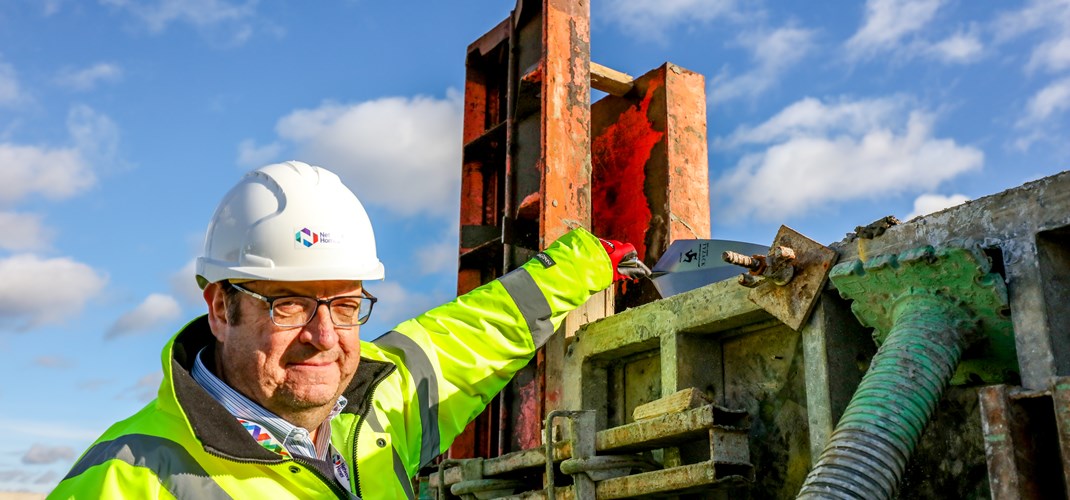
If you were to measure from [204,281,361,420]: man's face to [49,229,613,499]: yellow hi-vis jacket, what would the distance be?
0.13 meters

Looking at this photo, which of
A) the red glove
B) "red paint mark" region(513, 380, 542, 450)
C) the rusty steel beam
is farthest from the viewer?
the rusty steel beam

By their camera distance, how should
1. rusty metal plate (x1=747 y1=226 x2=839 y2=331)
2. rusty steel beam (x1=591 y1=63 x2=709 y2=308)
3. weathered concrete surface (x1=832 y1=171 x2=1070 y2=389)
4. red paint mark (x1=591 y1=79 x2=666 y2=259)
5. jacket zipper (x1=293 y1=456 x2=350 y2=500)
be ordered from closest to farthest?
jacket zipper (x1=293 y1=456 x2=350 y2=500), weathered concrete surface (x1=832 y1=171 x2=1070 y2=389), rusty metal plate (x1=747 y1=226 x2=839 y2=331), rusty steel beam (x1=591 y1=63 x2=709 y2=308), red paint mark (x1=591 y1=79 x2=666 y2=259)

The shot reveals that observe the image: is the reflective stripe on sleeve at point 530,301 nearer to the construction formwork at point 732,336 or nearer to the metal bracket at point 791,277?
the construction formwork at point 732,336

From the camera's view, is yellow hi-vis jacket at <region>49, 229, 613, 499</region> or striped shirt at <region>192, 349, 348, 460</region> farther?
striped shirt at <region>192, 349, 348, 460</region>

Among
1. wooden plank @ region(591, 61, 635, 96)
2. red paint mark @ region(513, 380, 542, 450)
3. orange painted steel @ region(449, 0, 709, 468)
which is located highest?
wooden plank @ region(591, 61, 635, 96)

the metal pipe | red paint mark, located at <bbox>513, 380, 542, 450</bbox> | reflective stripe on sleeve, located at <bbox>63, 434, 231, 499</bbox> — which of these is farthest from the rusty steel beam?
reflective stripe on sleeve, located at <bbox>63, 434, 231, 499</bbox>

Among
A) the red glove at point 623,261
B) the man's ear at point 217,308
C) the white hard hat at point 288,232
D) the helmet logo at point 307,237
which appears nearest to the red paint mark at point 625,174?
the red glove at point 623,261

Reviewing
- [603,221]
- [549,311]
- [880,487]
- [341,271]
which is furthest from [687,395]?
[603,221]

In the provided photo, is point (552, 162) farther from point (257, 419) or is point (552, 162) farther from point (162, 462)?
point (162, 462)

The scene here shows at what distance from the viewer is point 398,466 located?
298 centimetres

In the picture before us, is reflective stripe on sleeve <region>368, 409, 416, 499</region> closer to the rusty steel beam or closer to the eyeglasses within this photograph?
the eyeglasses

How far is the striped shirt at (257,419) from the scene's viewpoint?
2.55m

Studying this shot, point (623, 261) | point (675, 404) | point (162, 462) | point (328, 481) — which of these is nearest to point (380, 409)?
point (328, 481)

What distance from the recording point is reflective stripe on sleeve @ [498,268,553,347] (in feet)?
13.0
